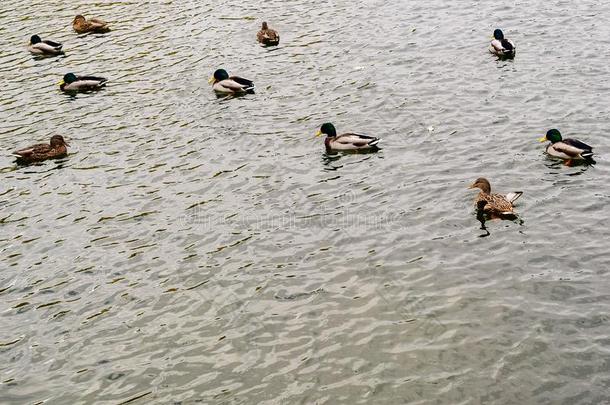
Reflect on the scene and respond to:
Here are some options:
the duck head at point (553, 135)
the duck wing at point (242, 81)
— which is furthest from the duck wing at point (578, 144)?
the duck wing at point (242, 81)

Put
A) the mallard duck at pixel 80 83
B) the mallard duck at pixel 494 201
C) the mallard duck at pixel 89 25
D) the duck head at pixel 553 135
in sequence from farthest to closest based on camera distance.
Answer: the mallard duck at pixel 89 25
the mallard duck at pixel 80 83
the duck head at pixel 553 135
the mallard duck at pixel 494 201

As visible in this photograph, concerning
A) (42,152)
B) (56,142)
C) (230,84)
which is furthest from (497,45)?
(42,152)

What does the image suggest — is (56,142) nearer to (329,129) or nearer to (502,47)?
(329,129)

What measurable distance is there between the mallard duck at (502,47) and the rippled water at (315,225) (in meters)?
0.54

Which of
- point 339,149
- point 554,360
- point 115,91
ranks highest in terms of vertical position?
point 115,91

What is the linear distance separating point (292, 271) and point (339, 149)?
6.95 meters

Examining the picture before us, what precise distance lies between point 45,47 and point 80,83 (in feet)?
18.9

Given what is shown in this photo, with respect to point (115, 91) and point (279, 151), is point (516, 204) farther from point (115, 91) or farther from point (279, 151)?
point (115, 91)

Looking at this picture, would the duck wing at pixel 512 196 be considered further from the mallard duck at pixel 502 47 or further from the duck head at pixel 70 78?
the duck head at pixel 70 78

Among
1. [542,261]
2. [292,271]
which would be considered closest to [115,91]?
[292,271]

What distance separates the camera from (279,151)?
2452 centimetres

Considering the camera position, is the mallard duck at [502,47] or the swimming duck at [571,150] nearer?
the swimming duck at [571,150]

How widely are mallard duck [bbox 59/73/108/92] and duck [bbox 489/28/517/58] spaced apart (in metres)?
16.0

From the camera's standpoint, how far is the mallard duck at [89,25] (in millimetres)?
37312
